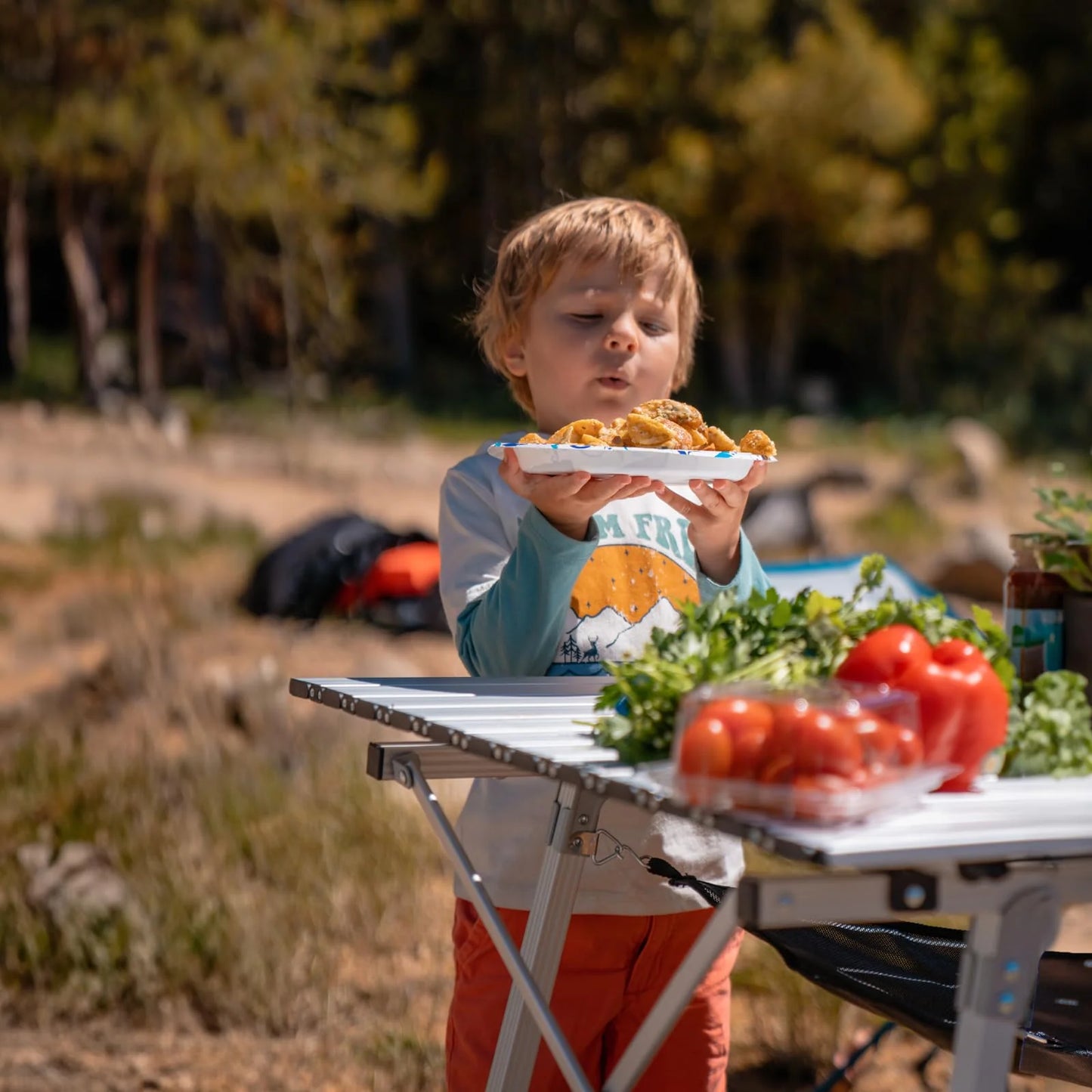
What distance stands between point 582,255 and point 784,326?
75.5 ft

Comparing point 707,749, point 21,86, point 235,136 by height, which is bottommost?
point 707,749

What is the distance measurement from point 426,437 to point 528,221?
14805 mm

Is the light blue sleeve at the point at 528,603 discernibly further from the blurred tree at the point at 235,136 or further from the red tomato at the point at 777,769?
the blurred tree at the point at 235,136

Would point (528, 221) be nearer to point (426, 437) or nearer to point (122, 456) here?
point (122, 456)

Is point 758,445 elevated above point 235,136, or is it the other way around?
point 235,136

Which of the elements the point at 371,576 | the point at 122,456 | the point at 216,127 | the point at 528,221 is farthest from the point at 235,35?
the point at 528,221

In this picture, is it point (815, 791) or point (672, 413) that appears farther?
point (672, 413)

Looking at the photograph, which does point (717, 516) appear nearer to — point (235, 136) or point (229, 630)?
point (229, 630)

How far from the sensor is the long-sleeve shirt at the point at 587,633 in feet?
6.87

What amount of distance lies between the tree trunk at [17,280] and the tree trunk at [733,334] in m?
9.77

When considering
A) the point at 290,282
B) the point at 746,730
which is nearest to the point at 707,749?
the point at 746,730

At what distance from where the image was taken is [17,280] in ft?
63.4

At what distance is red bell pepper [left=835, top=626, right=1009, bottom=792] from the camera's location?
133cm

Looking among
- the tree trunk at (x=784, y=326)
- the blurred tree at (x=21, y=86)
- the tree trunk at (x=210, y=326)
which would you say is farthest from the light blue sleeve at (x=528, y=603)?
the tree trunk at (x=784, y=326)
